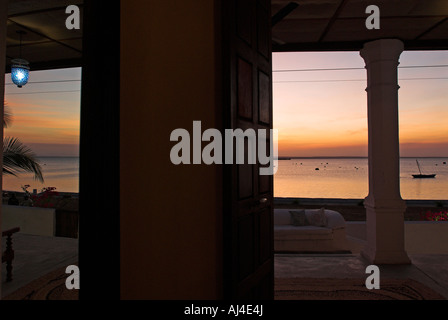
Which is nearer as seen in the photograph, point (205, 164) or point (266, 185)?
point (205, 164)

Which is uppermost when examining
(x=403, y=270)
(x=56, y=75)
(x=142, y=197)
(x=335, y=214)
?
(x=56, y=75)

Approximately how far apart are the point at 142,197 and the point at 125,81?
2.60 ft

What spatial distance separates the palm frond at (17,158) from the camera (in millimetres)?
4738

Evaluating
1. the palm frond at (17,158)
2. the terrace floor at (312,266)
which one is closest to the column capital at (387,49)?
the terrace floor at (312,266)

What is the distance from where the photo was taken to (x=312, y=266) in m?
3.97

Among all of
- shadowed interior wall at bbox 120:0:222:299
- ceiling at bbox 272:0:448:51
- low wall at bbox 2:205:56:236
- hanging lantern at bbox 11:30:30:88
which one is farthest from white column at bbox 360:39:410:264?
low wall at bbox 2:205:56:236

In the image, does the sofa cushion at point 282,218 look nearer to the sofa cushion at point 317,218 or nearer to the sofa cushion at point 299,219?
the sofa cushion at point 299,219

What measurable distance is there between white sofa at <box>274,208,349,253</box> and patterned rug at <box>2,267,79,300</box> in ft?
10.7

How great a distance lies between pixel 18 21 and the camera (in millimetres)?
3607

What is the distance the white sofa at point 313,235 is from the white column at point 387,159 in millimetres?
1383

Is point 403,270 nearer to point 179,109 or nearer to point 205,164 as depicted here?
point 205,164

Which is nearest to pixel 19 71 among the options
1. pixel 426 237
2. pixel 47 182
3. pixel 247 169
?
pixel 247 169

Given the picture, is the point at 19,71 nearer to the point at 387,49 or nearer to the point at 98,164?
the point at 98,164

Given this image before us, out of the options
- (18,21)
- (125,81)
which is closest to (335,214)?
(125,81)
